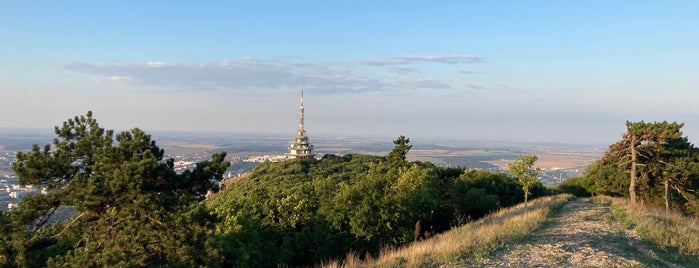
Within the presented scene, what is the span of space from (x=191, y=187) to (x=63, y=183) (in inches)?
158

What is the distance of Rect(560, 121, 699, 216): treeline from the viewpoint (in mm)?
26219

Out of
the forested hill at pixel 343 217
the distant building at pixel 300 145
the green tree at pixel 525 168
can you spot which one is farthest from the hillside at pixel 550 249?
the distant building at pixel 300 145

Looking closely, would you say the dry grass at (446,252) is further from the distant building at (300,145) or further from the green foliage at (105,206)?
the distant building at (300,145)

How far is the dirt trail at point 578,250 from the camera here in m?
9.35

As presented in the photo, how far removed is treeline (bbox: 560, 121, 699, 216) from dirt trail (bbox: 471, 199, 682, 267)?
1491 centimetres

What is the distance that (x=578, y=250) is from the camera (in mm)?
10500

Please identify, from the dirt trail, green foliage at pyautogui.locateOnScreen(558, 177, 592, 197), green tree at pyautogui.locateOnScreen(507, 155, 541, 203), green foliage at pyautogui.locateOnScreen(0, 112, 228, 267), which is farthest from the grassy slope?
green foliage at pyautogui.locateOnScreen(558, 177, 592, 197)

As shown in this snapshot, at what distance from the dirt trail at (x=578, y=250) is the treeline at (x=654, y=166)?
14.9m

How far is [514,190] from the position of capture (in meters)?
41.7

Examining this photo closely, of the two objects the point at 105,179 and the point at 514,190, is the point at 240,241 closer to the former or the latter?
the point at 105,179

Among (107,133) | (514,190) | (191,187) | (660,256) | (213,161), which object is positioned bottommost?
(514,190)

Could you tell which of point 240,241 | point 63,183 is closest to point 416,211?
point 240,241

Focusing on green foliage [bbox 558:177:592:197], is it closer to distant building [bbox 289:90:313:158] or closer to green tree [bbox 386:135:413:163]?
green tree [bbox 386:135:413:163]

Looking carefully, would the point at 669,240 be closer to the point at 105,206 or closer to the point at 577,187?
A: the point at 105,206
